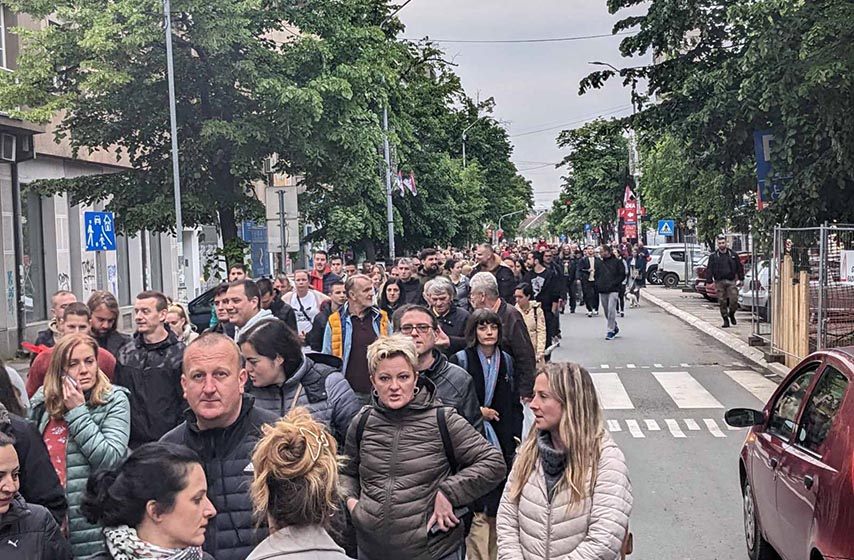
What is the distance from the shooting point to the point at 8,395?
16.0 ft

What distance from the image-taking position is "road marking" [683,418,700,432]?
11.9 metres

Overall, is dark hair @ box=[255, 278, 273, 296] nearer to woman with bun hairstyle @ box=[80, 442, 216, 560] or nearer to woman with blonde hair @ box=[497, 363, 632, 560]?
woman with blonde hair @ box=[497, 363, 632, 560]

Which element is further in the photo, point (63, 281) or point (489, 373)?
point (63, 281)

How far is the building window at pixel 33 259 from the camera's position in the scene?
85.6 ft

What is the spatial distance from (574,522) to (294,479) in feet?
4.44

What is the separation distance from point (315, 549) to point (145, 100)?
20307 mm

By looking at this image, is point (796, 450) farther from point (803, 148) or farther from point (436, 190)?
point (436, 190)

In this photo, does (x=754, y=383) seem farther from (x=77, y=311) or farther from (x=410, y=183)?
(x=410, y=183)

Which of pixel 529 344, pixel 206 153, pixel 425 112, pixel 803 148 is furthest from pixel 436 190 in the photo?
pixel 529 344

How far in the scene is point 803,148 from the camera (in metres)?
16.4

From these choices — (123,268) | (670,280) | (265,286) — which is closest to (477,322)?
(265,286)

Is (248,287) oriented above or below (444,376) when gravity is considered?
above

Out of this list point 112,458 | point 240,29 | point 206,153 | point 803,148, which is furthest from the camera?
point 206,153

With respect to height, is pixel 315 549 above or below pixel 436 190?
below
